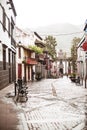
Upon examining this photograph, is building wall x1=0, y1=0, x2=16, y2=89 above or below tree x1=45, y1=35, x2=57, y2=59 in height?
below

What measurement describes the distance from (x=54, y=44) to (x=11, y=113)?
279 feet

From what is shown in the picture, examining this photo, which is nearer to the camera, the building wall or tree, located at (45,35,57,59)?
the building wall

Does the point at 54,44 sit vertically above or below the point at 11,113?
above

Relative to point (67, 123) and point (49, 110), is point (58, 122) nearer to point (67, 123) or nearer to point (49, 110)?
point (67, 123)

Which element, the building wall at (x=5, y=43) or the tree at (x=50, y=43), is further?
the tree at (x=50, y=43)

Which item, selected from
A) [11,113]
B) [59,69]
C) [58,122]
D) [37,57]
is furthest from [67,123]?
[59,69]

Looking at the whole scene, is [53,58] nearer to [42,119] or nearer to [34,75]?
[34,75]

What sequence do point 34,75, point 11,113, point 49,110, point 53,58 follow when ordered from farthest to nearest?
point 53,58, point 34,75, point 49,110, point 11,113

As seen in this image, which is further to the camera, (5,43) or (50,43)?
(50,43)

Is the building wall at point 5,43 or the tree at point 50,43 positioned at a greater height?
the tree at point 50,43

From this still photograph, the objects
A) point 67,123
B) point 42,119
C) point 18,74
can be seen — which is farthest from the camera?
point 18,74

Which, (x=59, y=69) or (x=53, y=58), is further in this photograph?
(x=59, y=69)

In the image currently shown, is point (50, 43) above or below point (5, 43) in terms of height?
above

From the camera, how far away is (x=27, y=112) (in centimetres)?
1436
